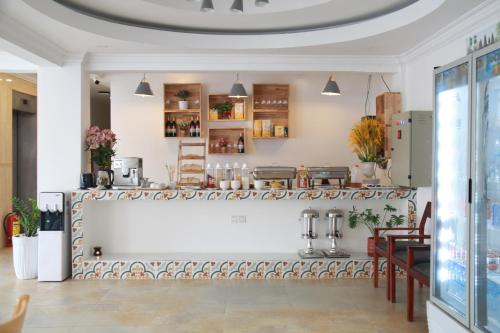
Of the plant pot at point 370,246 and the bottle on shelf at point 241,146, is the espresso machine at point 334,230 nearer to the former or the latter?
the plant pot at point 370,246

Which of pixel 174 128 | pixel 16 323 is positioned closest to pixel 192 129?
pixel 174 128

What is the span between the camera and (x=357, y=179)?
21.0 feet

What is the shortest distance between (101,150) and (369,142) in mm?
3567

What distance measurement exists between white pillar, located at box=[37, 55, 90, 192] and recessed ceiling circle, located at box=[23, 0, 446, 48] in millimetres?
1107

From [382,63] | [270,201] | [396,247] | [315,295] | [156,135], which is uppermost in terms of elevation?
[382,63]

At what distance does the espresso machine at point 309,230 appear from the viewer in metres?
5.87

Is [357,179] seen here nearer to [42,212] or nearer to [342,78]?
[342,78]

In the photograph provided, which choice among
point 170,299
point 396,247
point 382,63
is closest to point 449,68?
point 396,247

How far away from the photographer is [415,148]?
5266mm

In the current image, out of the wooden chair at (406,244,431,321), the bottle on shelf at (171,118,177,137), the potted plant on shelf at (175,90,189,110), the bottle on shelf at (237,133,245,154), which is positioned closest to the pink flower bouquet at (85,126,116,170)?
the bottle on shelf at (171,118,177,137)

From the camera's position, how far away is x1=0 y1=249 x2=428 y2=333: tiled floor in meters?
4.17

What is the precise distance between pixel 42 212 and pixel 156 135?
2.81 m

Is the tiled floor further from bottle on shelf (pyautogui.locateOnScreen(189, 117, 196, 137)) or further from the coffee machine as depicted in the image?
bottle on shelf (pyautogui.locateOnScreen(189, 117, 196, 137))

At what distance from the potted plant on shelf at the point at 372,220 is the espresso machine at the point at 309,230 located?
1.59ft
